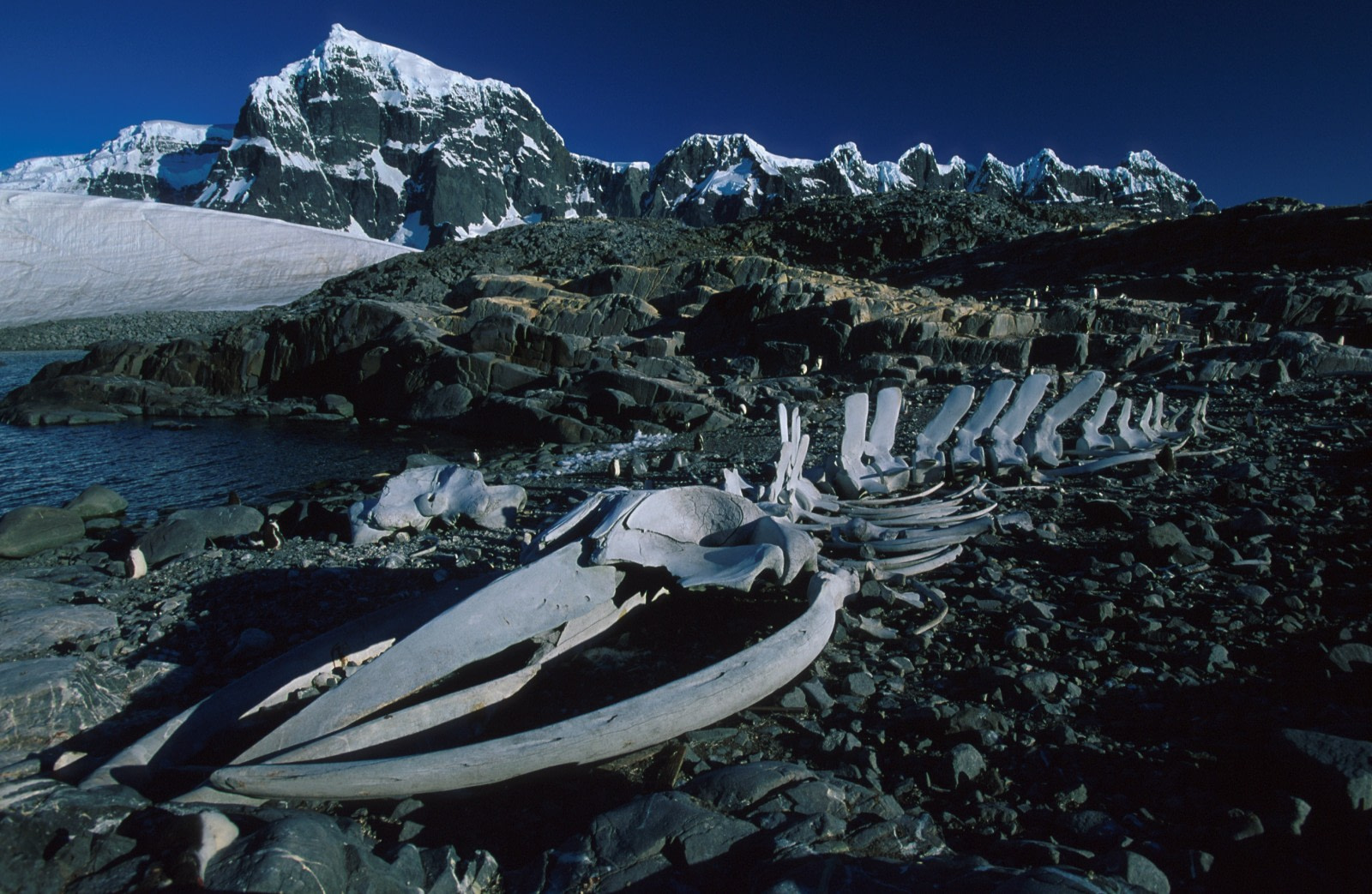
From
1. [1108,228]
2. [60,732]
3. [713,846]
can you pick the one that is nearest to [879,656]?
[713,846]

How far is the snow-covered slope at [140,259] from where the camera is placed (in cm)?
3653

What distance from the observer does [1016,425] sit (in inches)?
207

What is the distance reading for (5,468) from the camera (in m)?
10.3

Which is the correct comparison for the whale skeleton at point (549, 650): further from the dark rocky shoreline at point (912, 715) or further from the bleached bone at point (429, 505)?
the bleached bone at point (429, 505)

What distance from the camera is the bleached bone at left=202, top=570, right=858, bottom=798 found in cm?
162

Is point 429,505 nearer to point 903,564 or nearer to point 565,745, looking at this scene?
point 903,564

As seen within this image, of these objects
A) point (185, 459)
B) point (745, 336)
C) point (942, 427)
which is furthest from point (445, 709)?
point (745, 336)

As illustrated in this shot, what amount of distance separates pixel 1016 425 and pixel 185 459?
12.0 m

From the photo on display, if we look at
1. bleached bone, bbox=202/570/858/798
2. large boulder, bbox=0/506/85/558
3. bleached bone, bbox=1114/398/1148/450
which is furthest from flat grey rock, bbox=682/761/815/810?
large boulder, bbox=0/506/85/558

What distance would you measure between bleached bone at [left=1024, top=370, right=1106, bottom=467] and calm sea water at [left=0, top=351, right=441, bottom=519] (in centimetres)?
835

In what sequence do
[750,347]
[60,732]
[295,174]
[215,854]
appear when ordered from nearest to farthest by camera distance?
[215,854] → [60,732] → [750,347] → [295,174]

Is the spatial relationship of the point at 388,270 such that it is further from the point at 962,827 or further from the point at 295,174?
the point at 295,174

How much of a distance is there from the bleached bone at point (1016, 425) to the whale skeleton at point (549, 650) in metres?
1.54

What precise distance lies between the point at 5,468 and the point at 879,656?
13.5 metres
